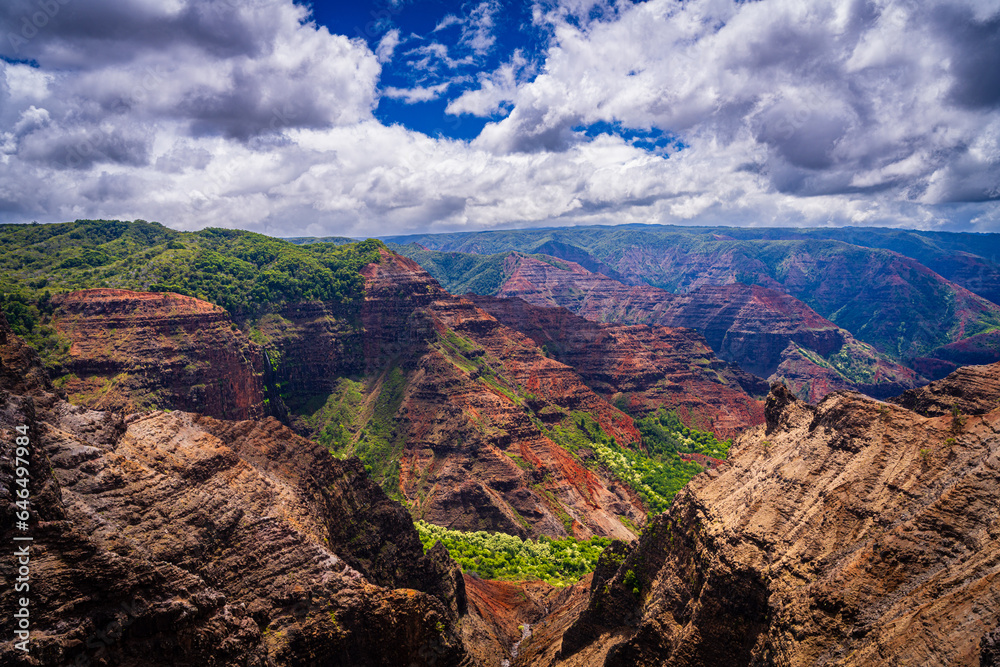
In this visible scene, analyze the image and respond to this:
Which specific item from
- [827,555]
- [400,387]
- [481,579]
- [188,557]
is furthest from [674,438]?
[188,557]

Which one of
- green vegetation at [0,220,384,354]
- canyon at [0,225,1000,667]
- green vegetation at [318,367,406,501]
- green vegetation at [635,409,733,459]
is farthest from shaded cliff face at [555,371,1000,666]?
green vegetation at [635,409,733,459]

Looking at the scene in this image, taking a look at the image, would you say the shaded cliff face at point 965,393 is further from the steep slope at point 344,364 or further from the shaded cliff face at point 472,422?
the steep slope at point 344,364

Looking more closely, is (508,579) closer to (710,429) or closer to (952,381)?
(952,381)

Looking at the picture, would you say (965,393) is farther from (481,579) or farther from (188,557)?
(188,557)

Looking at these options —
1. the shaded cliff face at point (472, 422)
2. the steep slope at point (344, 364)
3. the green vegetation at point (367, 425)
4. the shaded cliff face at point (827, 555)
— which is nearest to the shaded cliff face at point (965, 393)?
the shaded cliff face at point (827, 555)

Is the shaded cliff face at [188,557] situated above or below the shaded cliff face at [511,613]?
above

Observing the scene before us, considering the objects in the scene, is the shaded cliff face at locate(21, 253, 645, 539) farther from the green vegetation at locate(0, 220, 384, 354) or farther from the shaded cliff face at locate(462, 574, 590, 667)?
the shaded cliff face at locate(462, 574, 590, 667)

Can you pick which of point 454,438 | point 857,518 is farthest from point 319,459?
point 454,438
